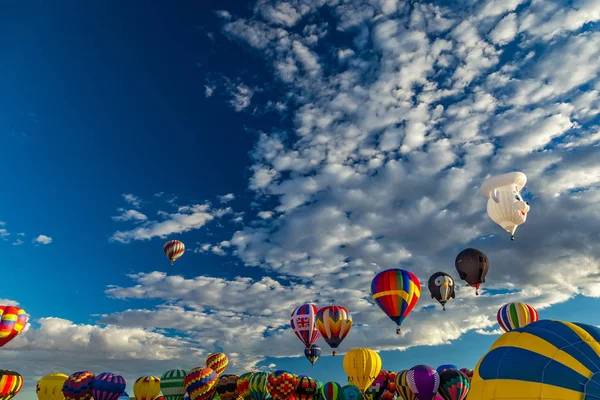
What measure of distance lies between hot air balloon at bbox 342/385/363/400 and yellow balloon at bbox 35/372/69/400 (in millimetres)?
31270

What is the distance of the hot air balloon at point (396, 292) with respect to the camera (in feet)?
104

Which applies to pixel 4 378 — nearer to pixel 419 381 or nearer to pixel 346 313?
pixel 346 313

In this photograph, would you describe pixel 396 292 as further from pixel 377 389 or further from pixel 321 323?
pixel 377 389

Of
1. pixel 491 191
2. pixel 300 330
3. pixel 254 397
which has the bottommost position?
pixel 254 397

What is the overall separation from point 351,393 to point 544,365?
3533 centimetres

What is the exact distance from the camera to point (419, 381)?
3709 cm

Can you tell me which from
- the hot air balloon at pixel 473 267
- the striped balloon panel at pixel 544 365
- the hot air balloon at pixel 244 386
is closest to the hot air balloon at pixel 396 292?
the hot air balloon at pixel 473 267

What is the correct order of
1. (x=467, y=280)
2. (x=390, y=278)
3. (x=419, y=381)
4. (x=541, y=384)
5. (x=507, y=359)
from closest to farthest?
(x=541, y=384)
(x=507, y=359)
(x=390, y=278)
(x=467, y=280)
(x=419, y=381)

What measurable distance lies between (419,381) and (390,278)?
11812mm

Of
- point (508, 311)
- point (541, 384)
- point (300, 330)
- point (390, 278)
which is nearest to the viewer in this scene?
point (541, 384)

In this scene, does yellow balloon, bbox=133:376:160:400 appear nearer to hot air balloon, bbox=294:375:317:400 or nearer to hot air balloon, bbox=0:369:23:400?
hot air balloon, bbox=0:369:23:400

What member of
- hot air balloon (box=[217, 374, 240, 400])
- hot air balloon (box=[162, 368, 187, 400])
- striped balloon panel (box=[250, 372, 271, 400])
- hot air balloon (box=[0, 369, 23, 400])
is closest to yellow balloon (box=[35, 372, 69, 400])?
hot air balloon (box=[0, 369, 23, 400])

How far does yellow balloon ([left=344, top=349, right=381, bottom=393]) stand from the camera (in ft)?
133

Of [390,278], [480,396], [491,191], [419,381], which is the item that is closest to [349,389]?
[419,381]
